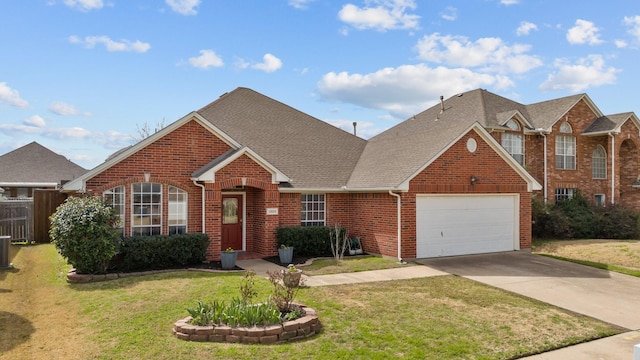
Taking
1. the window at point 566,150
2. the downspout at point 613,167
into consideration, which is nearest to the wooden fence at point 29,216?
the window at point 566,150

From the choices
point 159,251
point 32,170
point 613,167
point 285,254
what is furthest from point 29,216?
point 613,167

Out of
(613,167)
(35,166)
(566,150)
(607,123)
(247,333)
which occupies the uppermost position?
(607,123)

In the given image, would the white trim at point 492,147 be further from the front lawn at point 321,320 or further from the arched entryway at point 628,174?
the arched entryway at point 628,174

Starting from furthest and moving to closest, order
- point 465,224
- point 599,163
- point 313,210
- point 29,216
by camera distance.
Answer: point 599,163, point 29,216, point 313,210, point 465,224

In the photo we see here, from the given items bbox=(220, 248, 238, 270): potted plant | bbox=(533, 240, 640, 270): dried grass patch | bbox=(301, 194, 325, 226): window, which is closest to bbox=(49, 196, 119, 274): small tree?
bbox=(220, 248, 238, 270): potted plant

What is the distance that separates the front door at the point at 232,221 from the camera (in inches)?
639

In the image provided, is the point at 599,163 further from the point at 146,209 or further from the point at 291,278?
the point at 146,209

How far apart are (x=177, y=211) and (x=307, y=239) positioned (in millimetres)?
4623

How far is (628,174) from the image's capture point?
1113 inches

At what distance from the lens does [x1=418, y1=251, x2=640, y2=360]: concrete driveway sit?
291 inches

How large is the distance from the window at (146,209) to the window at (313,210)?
5.38 metres

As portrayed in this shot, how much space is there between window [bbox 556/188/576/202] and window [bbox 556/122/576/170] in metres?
1.30

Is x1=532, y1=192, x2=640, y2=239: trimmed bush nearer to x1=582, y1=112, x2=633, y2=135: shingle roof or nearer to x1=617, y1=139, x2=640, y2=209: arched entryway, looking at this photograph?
x1=617, y1=139, x2=640, y2=209: arched entryway

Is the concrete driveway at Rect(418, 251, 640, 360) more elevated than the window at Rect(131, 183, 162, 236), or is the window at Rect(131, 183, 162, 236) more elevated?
the window at Rect(131, 183, 162, 236)
